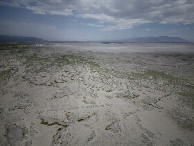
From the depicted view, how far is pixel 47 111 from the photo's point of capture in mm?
6336

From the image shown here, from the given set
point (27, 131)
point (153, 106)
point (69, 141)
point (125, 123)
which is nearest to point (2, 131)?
point (27, 131)

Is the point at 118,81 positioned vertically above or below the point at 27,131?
above

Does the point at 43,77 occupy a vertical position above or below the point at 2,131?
above

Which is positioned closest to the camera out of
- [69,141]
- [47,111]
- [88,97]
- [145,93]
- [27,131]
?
[69,141]

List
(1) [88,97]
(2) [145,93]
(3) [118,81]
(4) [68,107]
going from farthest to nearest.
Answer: (3) [118,81], (2) [145,93], (1) [88,97], (4) [68,107]

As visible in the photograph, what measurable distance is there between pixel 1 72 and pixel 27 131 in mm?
10363

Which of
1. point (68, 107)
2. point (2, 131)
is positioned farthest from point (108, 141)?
point (2, 131)

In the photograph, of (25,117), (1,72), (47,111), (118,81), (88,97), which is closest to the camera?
(25,117)

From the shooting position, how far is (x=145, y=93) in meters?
8.86

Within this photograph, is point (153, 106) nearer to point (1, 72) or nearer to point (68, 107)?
point (68, 107)

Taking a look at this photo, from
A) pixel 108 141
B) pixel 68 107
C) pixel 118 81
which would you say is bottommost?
pixel 108 141

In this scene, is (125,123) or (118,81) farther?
(118,81)

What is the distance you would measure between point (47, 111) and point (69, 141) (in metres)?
2.51

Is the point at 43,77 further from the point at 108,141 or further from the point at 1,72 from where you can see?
the point at 108,141
